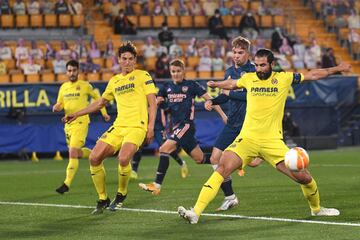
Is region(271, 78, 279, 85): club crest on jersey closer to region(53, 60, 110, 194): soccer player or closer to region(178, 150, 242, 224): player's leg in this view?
region(178, 150, 242, 224): player's leg

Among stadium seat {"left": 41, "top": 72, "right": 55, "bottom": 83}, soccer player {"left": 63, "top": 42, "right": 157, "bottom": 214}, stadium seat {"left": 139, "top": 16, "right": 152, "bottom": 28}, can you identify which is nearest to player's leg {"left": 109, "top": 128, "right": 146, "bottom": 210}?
soccer player {"left": 63, "top": 42, "right": 157, "bottom": 214}

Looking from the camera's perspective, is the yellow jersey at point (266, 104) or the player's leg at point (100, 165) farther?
the player's leg at point (100, 165)

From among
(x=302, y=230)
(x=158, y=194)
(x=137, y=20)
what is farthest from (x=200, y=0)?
(x=302, y=230)

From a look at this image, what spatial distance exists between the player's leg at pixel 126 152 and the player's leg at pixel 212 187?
6.59 ft

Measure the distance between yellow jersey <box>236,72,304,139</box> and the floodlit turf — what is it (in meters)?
1.18

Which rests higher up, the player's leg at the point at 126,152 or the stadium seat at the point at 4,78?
the player's leg at the point at 126,152

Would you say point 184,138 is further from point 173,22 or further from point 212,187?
point 173,22

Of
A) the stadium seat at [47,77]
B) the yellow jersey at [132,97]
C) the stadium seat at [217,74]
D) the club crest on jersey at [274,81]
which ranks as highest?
the club crest on jersey at [274,81]

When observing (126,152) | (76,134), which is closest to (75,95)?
A: (76,134)

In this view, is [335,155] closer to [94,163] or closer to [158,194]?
[158,194]

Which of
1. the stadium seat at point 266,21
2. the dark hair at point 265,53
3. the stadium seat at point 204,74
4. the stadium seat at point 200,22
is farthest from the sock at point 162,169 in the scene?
the stadium seat at point 266,21

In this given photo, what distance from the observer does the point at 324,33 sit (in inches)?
1585

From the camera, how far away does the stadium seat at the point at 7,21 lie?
35.3 metres

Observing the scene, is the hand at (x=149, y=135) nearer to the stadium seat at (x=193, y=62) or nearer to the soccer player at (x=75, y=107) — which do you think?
the soccer player at (x=75, y=107)
